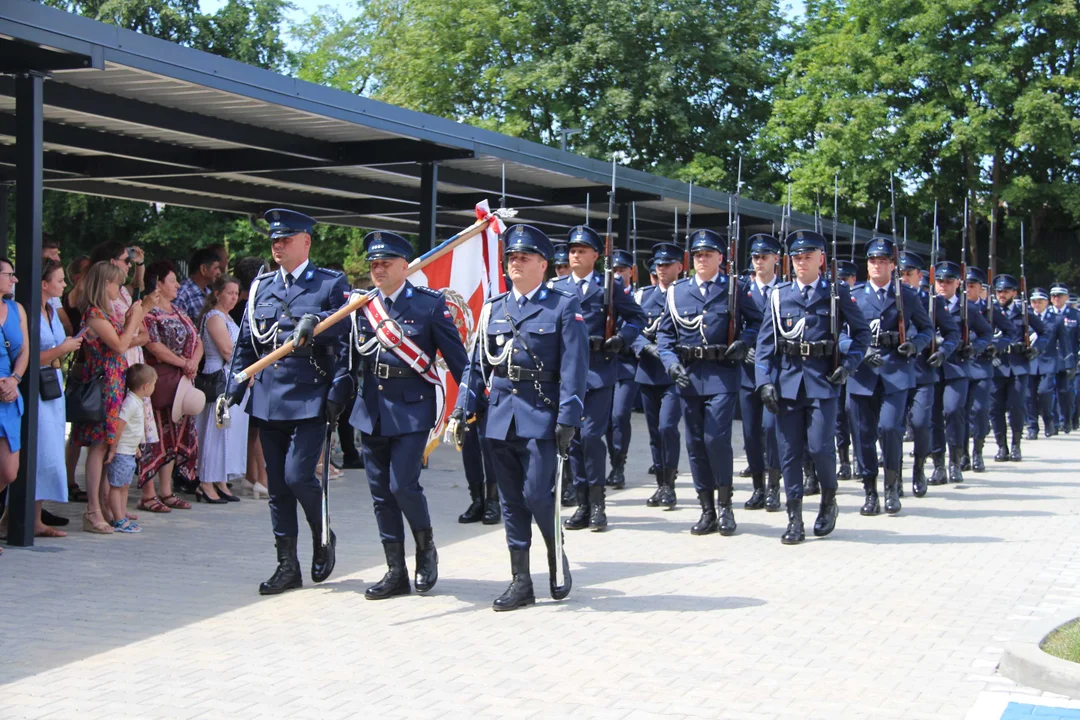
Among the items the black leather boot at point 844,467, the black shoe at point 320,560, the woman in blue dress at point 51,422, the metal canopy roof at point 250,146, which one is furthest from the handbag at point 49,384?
the black leather boot at point 844,467

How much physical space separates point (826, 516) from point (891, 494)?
1486 mm

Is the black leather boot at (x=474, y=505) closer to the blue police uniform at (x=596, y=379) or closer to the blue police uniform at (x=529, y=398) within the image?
the blue police uniform at (x=596, y=379)

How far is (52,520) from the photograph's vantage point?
944 cm

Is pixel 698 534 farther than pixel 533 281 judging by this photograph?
Yes

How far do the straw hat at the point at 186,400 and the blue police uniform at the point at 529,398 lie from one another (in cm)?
364

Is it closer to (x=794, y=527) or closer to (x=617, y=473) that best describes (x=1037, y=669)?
(x=794, y=527)

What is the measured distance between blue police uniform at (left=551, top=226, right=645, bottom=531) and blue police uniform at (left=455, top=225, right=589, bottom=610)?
2176mm

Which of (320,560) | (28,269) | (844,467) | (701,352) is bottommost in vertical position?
(320,560)

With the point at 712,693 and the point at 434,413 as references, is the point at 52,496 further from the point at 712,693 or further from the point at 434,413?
the point at 712,693

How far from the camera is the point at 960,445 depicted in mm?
13336

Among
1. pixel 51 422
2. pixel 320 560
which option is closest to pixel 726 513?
pixel 320 560

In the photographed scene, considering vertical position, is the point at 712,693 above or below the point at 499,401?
below

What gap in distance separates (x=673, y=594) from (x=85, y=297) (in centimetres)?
471

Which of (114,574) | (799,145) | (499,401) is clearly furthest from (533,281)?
(799,145)
